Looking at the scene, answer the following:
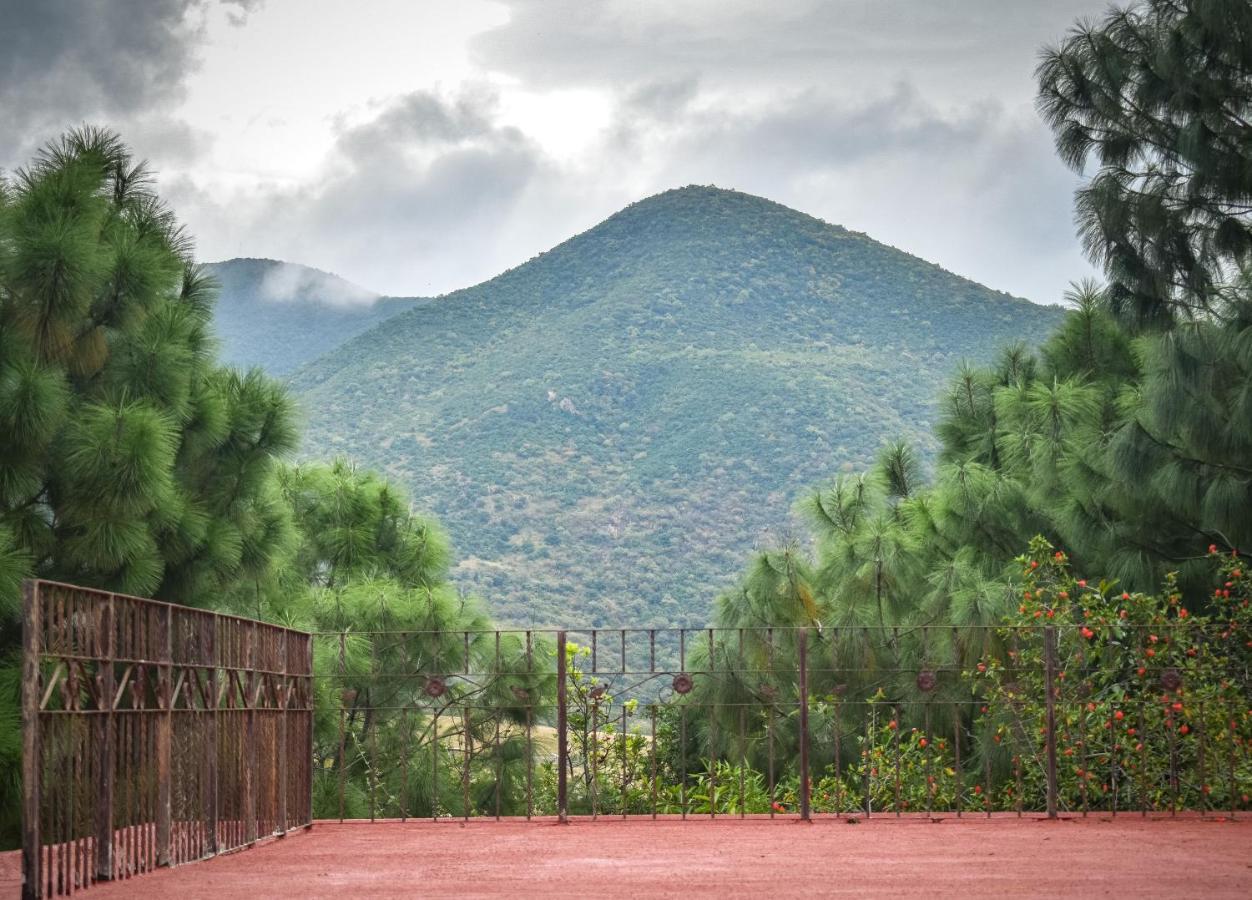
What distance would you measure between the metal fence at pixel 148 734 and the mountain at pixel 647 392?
79.4 ft

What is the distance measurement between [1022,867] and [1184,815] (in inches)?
136

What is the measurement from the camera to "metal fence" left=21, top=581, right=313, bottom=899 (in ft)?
21.1

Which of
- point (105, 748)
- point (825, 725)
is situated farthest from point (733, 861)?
point (825, 725)

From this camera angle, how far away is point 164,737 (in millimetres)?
7711

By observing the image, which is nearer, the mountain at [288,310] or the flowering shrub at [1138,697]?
the flowering shrub at [1138,697]

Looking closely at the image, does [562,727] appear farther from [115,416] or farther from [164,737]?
[115,416]

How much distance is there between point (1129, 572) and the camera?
1241 cm

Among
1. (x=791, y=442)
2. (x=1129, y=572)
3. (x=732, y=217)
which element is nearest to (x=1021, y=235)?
(x=791, y=442)

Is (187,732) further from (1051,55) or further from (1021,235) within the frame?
(1021,235)

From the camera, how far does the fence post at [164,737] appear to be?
765cm

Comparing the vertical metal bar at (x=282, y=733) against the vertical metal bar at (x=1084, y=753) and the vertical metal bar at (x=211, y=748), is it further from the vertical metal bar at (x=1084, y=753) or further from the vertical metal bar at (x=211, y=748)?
the vertical metal bar at (x=1084, y=753)

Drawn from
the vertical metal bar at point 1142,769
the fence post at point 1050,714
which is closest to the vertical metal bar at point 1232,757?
the vertical metal bar at point 1142,769

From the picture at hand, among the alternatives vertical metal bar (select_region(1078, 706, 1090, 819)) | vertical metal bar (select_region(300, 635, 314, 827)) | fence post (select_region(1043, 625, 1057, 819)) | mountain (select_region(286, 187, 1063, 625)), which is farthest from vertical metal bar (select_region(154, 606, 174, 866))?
mountain (select_region(286, 187, 1063, 625))

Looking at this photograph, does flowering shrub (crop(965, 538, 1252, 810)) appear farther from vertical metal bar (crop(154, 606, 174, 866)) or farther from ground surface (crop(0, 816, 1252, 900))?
vertical metal bar (crop(154, 606, 174, 866))
